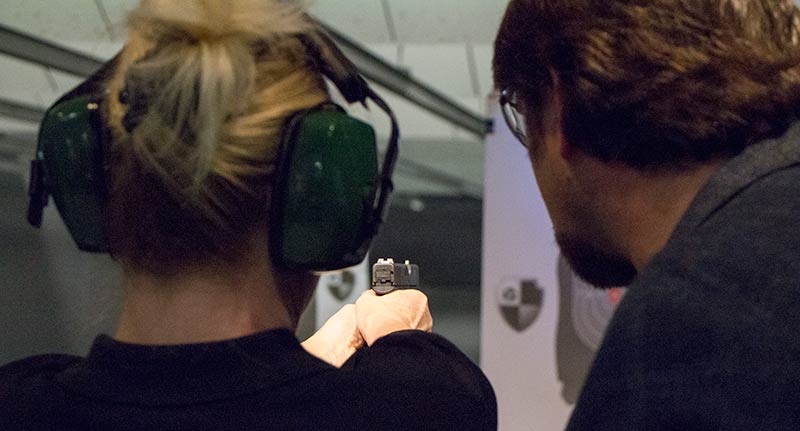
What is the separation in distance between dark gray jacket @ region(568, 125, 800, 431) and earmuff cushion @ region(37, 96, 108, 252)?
52cm

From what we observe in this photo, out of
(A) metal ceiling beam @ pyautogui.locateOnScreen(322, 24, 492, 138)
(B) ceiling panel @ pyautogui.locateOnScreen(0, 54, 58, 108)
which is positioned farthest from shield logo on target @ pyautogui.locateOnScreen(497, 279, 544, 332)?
(B) ceiling panel @ pyautogui.locateOnScreen(0, 54, 58, 108)

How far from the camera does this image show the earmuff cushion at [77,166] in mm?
957

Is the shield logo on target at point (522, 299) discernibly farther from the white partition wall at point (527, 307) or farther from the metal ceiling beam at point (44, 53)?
the metal ceiling beam at point (44, 53)

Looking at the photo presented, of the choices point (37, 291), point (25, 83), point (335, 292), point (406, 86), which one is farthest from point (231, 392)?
point (25, 83)

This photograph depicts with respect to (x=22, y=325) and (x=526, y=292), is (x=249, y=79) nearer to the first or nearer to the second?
(x=526, y=292)

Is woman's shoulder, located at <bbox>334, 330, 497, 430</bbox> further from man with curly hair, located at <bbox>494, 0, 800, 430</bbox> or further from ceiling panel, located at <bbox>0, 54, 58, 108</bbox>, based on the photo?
ceiling panel, located at <bbox>0, 54, 58, 108</bbox>

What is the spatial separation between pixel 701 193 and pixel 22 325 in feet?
15.7

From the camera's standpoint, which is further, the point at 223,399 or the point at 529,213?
the point at 529,213

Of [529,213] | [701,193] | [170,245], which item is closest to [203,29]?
[170,245]

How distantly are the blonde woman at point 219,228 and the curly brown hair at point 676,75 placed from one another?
9.3 inches

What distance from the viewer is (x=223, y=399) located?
909mm

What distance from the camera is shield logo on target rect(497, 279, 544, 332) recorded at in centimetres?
312

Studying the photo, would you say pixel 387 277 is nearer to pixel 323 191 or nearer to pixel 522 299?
pixel 323 191

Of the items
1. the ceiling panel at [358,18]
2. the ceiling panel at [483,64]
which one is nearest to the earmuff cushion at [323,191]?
the ceiling panel at [358,18]
